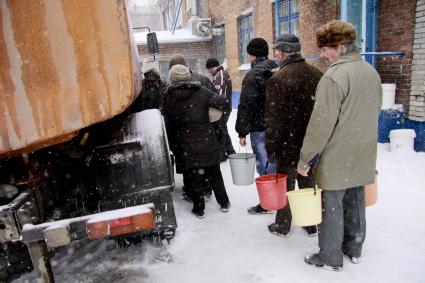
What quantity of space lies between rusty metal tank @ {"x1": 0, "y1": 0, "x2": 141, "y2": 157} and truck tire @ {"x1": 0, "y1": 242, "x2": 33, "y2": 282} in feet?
3.00

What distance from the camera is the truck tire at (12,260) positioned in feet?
7.34

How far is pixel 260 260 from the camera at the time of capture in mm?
2852

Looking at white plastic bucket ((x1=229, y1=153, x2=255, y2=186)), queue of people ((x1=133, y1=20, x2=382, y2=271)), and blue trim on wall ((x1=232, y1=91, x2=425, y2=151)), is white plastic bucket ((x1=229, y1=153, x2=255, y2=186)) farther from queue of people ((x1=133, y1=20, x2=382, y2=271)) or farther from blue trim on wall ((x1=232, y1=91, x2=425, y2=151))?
blue trim on wall ((x1=232, y1=91, x2=425, y2=151))

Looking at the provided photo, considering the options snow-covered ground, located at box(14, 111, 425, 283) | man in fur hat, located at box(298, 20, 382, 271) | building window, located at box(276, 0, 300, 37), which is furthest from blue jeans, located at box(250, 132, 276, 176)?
building window, located at box(276, 0, 300, 37)

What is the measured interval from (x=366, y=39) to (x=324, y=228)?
4.47m

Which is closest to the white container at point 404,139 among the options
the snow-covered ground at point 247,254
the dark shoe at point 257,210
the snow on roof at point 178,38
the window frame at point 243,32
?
the snow-covered ground at point 247,254

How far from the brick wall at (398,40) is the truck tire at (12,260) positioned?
5470mm

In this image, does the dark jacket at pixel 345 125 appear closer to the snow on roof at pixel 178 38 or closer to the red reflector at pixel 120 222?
the red reflector at pixel 120 222

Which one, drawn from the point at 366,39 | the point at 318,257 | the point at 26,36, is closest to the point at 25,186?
the point at 26,36

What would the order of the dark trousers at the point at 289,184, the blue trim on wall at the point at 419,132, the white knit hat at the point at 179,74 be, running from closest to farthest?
the dark trousers at the point at 289,184 < the white knit hat at the point at 179,74 < the blue trim on wall at the point at 419,132

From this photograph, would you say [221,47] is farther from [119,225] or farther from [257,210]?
Answer: [119,225]

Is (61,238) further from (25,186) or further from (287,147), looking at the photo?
(287,147)

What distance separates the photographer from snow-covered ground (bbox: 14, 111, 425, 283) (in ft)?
8.61

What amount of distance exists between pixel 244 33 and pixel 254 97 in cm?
920
